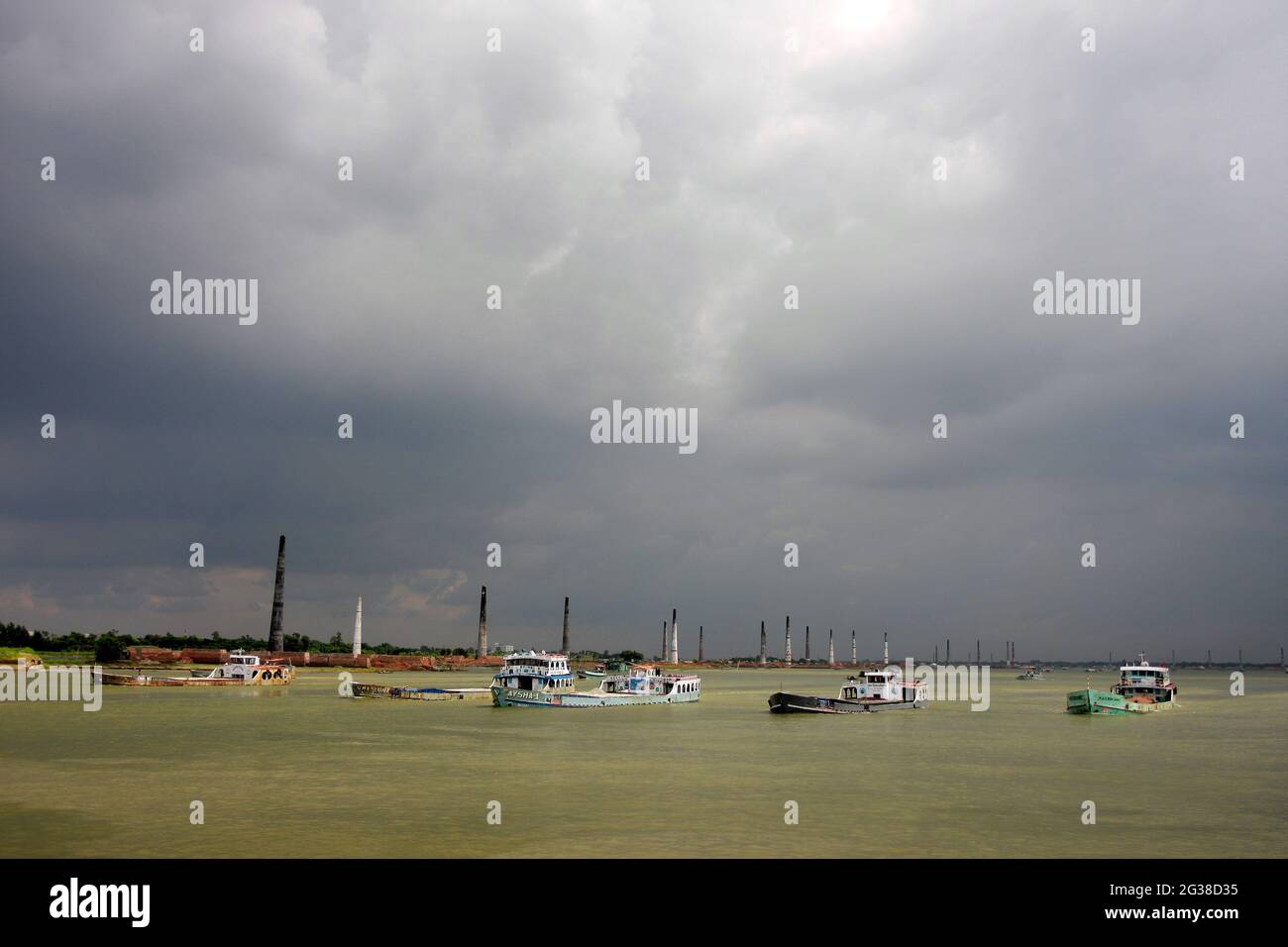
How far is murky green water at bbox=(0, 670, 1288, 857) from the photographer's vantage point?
27781 millimetres

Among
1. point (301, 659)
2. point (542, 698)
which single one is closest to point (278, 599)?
point (301, 659)

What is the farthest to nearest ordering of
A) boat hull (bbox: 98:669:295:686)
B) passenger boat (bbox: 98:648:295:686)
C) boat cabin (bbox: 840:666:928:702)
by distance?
passenger boat (bbox: 98:648:295:686)
boat hull (bbox: 98:669:295:686)
boat cabin (bbox: 840:666:928:702)

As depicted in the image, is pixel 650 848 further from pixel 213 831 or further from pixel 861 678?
pixel 861 678

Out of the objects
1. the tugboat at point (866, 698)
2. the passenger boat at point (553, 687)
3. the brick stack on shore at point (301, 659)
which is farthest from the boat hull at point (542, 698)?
the brick stack on shore at point (301, 659)

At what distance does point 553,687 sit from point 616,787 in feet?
149

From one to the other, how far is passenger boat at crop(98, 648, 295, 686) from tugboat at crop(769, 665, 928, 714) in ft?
216

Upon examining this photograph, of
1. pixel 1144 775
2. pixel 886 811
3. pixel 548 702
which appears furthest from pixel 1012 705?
pixel 886 811

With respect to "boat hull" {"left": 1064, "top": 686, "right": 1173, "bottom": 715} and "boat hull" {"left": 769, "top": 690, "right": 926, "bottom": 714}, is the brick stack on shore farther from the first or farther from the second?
"boat hull" {"left": 1064, "top": 686, "right": 1173, "bottom": 715}

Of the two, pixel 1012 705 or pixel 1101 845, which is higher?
pixel 1101 845

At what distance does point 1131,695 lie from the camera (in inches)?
3300

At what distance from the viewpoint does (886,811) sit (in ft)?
110

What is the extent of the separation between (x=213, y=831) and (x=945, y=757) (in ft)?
120

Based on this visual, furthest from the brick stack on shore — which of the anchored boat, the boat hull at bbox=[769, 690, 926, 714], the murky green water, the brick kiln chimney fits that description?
the boat hull at bbox=[769, 690, 926, 714]
